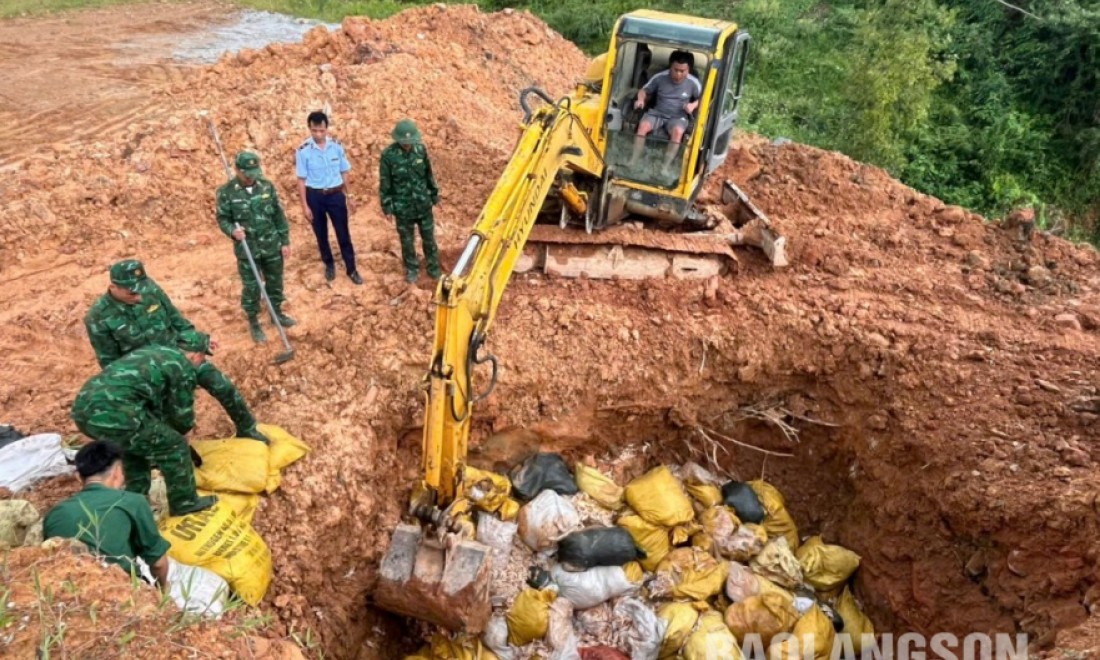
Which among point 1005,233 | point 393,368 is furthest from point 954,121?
point 393,368

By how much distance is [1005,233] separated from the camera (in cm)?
696

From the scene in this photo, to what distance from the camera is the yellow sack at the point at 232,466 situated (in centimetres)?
436

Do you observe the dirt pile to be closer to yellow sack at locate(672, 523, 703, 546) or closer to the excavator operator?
the excavator operator

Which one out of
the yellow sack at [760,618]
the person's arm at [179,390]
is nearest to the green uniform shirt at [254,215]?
the person's arm at [179,390]

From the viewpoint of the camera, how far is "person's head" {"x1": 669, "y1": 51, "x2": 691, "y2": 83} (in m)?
5.64

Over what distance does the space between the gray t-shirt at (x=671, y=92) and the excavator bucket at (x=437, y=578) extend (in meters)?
3.68

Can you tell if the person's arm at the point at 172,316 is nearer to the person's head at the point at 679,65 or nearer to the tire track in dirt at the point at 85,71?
the person's head at the point at 679,65

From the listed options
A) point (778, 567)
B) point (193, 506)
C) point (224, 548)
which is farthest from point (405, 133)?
point (778, 567)

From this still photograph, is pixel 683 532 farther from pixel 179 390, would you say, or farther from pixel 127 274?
pixel 127 274

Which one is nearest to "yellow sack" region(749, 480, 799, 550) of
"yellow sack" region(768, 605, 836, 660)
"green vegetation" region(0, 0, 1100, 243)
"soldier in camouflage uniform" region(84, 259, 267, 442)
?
"yellow sack" region(768, 605, 836, 660)

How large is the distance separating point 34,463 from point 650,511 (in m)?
4.02

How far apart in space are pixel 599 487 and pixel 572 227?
2.20m

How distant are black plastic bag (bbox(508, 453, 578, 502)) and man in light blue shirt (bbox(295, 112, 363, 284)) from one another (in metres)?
2.42

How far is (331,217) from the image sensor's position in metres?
6.10
